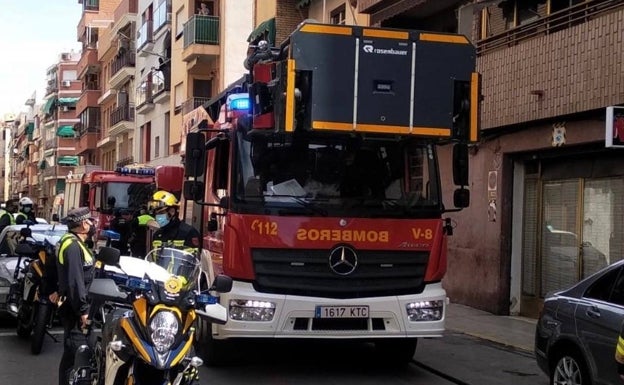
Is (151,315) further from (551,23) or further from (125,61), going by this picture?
(125,61)

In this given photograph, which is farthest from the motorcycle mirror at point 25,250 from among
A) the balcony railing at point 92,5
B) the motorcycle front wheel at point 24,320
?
the balcony railing at point 92,5

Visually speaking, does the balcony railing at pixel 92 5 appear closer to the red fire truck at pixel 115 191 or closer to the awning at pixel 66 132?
the awning at pixel 66 132

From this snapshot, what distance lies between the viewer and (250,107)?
7879mm

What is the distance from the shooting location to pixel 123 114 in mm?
47938

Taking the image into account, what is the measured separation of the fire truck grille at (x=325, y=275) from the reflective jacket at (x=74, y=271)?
162 cm

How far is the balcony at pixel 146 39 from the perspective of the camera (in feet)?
136

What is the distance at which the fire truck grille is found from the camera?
7728mm

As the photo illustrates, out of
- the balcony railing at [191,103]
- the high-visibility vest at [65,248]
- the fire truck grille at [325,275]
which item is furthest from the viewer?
the balcony railing at [191,103]

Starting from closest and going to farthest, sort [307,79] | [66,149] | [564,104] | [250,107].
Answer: [307,79], [250,107], [564,104], [66,149]

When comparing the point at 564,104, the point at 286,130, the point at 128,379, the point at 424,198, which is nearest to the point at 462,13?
the point at 564,104

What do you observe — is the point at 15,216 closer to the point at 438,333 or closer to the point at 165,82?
the point at 438,333

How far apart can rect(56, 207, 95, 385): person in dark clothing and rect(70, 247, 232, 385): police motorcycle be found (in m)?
0.83

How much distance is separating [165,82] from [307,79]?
31354 millimetres

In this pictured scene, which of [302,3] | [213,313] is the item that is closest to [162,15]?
[302,3]
